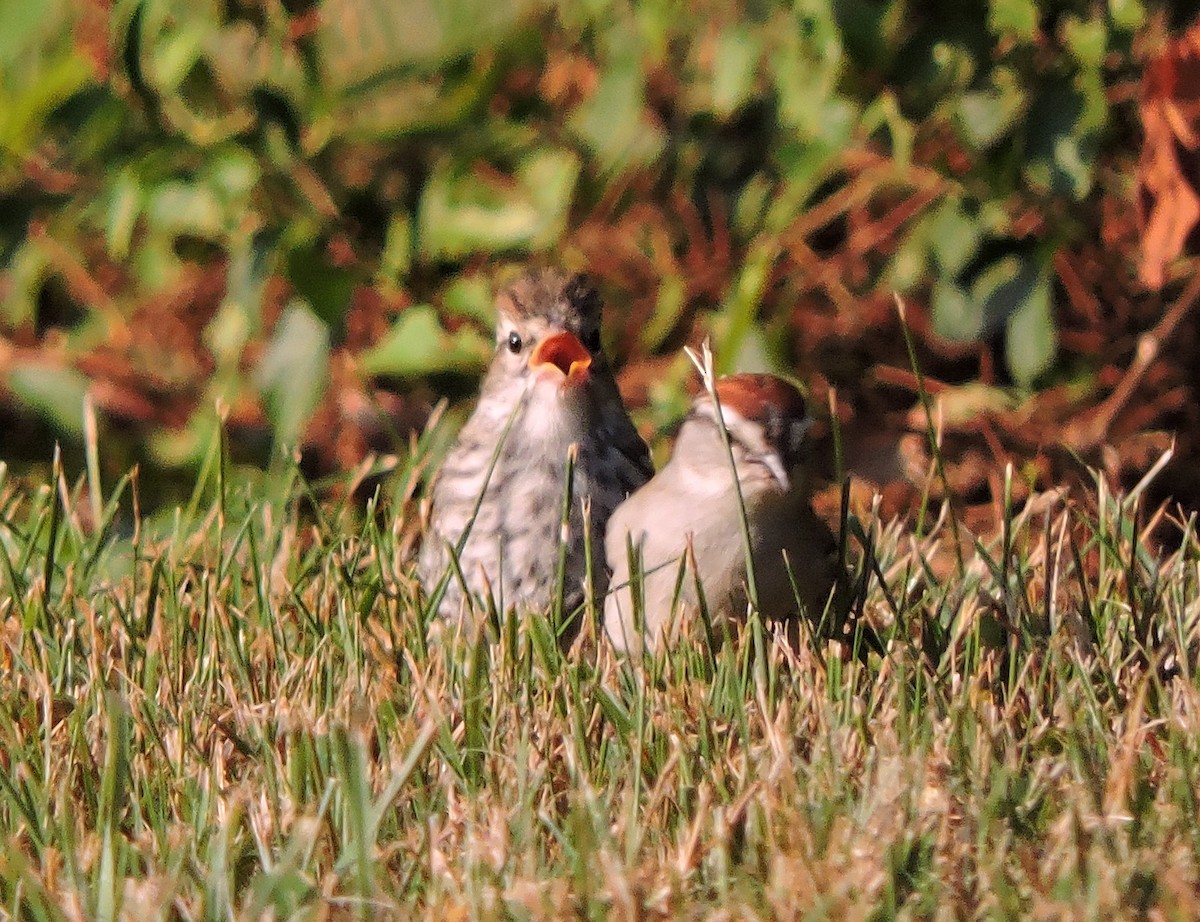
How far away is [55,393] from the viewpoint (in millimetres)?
4816

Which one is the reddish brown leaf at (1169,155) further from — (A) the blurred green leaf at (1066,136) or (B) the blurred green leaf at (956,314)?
(B) the blurred green leaf at (956,314)

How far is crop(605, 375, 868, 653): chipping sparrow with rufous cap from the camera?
3123 mm

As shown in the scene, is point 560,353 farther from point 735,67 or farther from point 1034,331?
point 1034,331

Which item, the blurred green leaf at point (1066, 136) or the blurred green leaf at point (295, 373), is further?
the blurred green leaf at point (295, 373)

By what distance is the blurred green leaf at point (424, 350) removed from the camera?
461 cm

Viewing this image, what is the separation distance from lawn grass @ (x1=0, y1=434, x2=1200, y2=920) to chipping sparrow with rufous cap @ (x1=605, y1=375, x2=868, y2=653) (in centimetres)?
8

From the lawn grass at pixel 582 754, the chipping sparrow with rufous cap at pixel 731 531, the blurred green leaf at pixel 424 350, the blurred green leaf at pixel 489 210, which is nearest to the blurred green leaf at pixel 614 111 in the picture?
the blurred green leaf at pixel 489 210

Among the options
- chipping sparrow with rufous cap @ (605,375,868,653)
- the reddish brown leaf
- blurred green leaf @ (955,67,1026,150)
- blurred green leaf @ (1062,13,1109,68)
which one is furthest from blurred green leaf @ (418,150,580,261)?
chipping sparrow with rufous cap @ (605,375,868,653)

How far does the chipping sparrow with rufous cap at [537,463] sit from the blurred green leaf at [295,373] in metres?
0.77

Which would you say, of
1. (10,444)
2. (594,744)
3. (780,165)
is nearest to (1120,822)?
(594,744)

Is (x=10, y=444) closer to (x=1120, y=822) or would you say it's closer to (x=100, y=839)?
(x=100, y=839)

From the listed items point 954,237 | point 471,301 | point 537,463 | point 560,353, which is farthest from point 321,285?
point 954,237

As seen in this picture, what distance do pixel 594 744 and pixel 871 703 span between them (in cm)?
42

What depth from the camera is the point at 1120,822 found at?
2.49m
